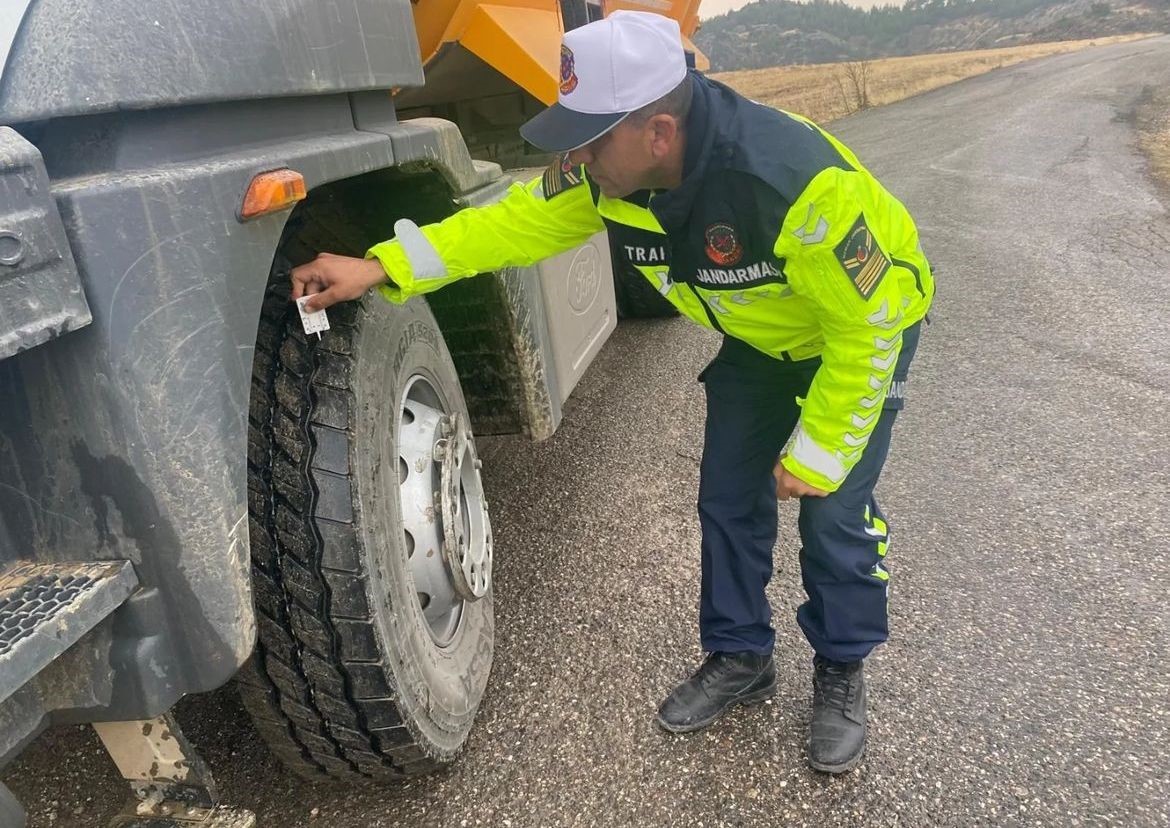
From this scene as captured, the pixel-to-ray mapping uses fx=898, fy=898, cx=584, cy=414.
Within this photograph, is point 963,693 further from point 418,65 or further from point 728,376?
point 418,65

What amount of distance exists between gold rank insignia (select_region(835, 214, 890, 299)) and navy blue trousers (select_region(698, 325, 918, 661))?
0.40m

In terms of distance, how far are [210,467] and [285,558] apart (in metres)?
0.36

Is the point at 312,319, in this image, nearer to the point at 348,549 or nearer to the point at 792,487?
the point at 348,549

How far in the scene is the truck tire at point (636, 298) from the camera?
17.2ft

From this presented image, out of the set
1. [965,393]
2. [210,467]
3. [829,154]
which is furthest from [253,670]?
[965,393]

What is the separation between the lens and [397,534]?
1.87 meters

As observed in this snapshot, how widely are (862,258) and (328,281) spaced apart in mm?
1045

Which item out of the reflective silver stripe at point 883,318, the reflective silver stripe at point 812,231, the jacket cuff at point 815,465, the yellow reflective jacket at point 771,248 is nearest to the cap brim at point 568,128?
the yellow reflective jacket at point 771,248

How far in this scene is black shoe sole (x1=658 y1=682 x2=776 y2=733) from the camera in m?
2.28

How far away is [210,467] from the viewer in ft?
4.43

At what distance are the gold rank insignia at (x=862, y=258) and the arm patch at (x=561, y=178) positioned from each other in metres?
0.69

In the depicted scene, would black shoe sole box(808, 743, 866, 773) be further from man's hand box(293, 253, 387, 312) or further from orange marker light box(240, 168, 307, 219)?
orange marker light box(240, 168, 307, 219)

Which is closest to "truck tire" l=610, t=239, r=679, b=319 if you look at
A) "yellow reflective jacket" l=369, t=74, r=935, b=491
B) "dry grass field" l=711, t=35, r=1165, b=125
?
"yellow reflective jacket" l=369, t=74, r=935, b=491

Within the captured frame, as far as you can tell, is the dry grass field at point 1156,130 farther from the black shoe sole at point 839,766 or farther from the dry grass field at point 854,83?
the black shoe sole at point 839,766
